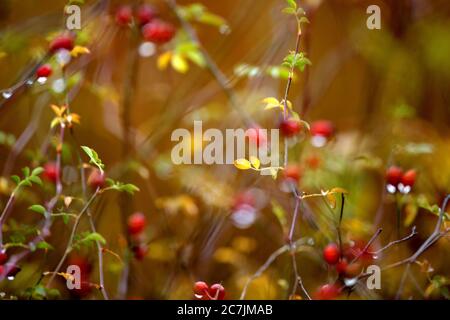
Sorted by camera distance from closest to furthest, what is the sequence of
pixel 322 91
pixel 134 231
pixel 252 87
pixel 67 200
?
pixel 67 200
pixel 134 231
pixel 252 87
pixel 322 91

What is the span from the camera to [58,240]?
1056 millimetres

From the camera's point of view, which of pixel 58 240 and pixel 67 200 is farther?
pixel 58 240

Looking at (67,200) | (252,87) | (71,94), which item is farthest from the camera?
(252,87)

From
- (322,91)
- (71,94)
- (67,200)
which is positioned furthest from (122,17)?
(322,91)

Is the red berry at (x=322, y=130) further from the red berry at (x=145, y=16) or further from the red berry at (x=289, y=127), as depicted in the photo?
the red berry at (x=145, y=16)

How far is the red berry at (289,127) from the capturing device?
0.83 meters

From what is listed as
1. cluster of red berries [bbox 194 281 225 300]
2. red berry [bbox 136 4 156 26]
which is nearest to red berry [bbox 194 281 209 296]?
cluster of red berries [bbox 194 281 225 300]

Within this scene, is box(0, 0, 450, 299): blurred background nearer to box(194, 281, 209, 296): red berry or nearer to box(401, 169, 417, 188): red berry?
box(401, 169, 417, 188): red berry

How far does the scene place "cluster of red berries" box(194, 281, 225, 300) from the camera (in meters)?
0.78

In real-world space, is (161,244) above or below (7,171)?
below

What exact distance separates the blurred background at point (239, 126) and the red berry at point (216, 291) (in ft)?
0.53

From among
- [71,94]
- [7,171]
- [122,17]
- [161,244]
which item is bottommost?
[161,244]
